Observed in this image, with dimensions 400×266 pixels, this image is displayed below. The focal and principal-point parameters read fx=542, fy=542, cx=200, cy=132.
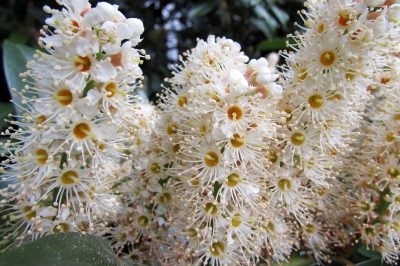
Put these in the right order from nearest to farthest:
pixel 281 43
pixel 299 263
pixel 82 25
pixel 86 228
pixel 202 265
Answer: pixel 82 25 < pixel 86 228 < pixel 202 265 < pixel 299 263 < pixel 281 43

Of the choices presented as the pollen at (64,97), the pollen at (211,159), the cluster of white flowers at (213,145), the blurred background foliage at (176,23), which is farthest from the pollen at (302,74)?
the blurred background foliage at (176,23)

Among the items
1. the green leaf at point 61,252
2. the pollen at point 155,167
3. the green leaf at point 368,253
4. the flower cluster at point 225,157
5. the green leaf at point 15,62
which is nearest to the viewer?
the green leaf at point 61,252

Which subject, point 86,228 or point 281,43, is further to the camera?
point 281,43

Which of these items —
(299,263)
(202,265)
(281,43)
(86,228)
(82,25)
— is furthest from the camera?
(281,43)

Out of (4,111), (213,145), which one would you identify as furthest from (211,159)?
(4,111)

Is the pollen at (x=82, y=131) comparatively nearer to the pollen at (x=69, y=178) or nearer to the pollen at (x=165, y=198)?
the pollen at (x=69, y=178)

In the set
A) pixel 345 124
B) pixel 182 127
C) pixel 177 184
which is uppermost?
pixel 345 124

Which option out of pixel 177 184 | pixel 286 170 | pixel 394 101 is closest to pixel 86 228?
pixel 177 184

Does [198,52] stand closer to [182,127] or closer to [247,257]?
[182,127]
